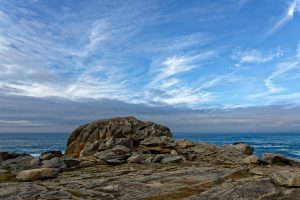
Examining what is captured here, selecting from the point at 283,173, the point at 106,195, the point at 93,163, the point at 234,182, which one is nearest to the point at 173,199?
the point at 106,195

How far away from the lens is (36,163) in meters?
30.8

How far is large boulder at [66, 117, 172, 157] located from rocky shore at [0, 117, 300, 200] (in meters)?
7.79

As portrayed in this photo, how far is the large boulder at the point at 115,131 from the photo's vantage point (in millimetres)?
46594

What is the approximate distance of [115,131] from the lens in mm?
48000

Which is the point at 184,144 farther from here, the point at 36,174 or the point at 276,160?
the point at 36,174

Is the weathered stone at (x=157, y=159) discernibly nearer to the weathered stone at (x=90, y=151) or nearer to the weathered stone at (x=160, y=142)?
the weathered stone at (x=160, y=142)

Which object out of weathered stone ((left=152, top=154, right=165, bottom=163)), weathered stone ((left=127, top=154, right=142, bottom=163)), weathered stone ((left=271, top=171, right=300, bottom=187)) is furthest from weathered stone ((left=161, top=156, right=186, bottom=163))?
weathered stone ((left=271, top=171, right=300, bottom=187))

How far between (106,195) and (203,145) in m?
21.7

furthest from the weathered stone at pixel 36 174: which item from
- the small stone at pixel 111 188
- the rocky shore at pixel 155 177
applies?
the small stone at pixel 111 188

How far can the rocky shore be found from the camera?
18391mm

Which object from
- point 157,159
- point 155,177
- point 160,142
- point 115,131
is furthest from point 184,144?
point 155,177

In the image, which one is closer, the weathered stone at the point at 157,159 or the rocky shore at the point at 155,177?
the rocky shore at the point at 155,177

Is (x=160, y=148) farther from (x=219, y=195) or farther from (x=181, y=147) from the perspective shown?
(x=219, y=195)

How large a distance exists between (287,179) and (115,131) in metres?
31.4
